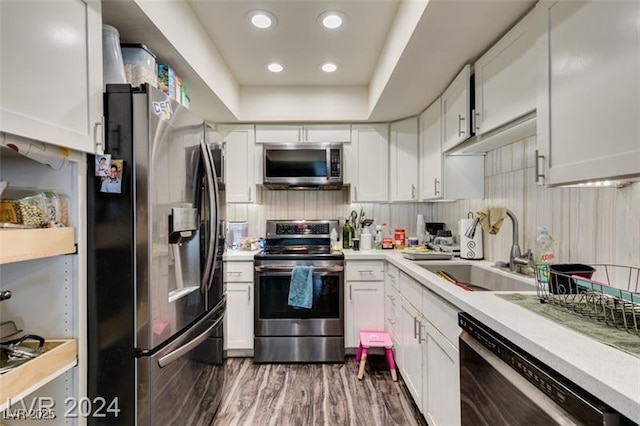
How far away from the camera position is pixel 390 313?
247cm

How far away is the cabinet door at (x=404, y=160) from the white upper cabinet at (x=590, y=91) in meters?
1.72

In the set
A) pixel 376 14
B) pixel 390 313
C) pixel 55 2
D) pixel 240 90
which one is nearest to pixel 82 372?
pixel 55 2

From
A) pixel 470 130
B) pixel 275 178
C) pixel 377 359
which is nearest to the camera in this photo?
pixel 470 130

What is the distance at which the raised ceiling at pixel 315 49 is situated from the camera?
4.68 feet

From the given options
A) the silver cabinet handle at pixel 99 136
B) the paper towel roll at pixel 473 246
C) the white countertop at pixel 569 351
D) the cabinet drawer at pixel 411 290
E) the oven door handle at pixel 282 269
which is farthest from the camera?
the oven door handle at pixel 282 269

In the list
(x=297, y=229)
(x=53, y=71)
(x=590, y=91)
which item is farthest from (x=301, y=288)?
(x=590, y=91)

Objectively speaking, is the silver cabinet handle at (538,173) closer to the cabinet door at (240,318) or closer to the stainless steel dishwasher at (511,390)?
the stainless steel dishwasher at (511,390)

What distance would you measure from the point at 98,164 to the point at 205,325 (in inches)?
37.7

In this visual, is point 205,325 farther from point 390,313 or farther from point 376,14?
point 376,14

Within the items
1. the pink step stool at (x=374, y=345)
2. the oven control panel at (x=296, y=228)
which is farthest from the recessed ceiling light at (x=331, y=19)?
the pink step stool at (x=374, y=345)

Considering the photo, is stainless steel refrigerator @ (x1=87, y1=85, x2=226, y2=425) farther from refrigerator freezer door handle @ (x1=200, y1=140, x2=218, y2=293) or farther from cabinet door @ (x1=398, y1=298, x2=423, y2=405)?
cabinet door @ (x1=398, y1=298, x2=423, y2=405)

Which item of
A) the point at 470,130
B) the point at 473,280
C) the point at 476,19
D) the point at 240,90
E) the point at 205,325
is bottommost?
the point at 205,325

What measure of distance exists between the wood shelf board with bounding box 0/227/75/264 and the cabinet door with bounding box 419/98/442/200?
2.25 metres

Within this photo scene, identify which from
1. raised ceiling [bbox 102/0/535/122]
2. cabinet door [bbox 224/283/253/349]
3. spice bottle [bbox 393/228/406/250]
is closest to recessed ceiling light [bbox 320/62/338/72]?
raised ceiling [bbox 102/0/535/122]
